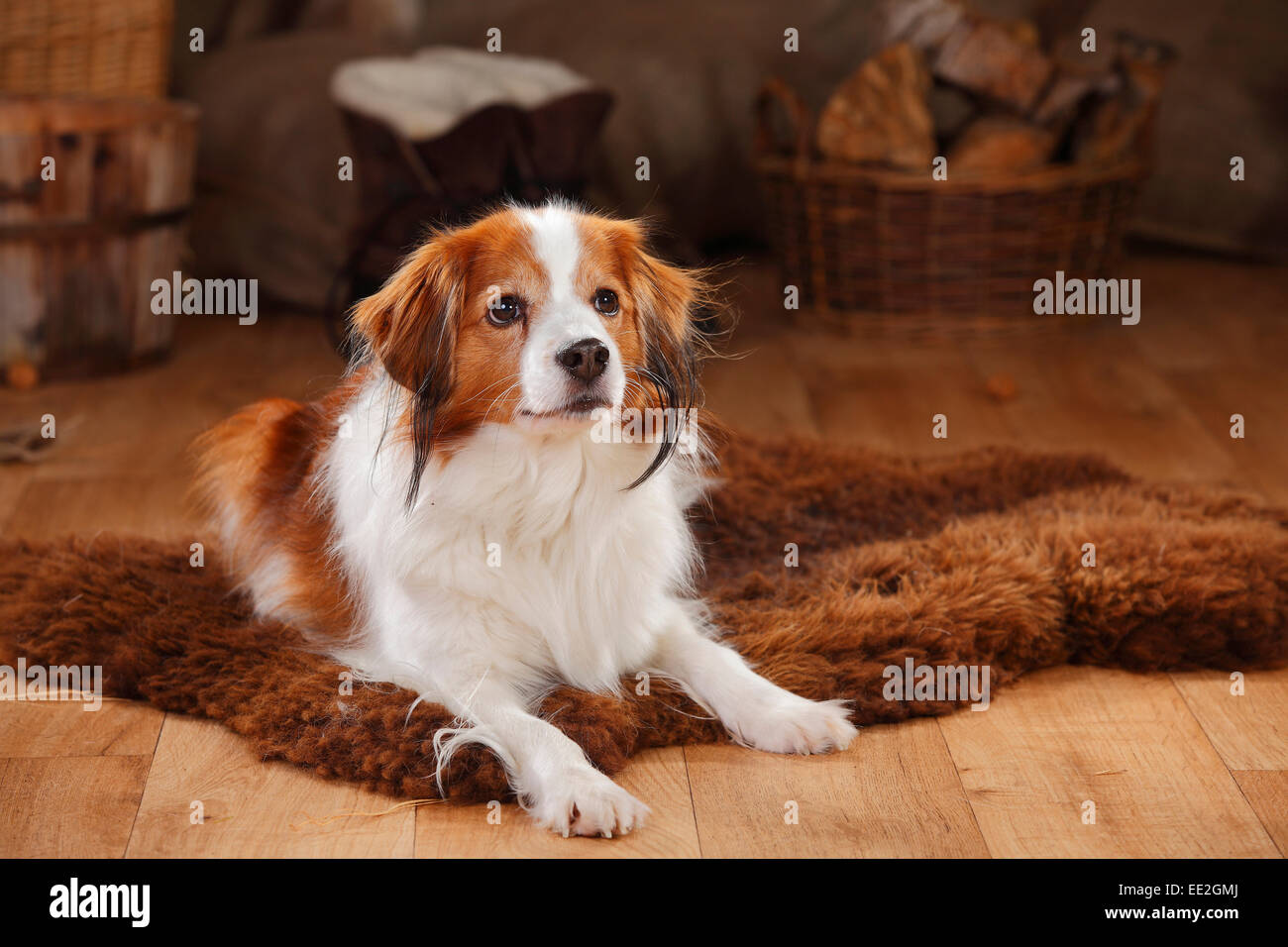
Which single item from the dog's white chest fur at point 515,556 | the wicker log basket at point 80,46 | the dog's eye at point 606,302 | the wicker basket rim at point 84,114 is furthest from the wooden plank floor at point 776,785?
the wicker log basket at point 80,46

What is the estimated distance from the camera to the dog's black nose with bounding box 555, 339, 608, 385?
1896 mm

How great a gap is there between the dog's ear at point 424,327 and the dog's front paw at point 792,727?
577 mm

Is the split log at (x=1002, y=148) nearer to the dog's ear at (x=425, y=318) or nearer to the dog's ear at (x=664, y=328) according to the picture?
the dog's ear at (x=664, y=328)

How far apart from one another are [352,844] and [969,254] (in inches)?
115

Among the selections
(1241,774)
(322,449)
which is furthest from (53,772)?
(1241,774)

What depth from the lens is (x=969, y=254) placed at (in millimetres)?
4215

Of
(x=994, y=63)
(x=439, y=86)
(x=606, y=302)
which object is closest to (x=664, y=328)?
(x=606, y=302)

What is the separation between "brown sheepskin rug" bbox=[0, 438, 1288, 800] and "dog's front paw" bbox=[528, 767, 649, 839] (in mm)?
98

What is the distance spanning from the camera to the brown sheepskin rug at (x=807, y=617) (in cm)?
206

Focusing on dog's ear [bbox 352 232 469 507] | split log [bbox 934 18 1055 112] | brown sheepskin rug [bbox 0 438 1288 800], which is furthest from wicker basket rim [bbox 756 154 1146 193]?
dog's ear [bbox 352 232 469 507]

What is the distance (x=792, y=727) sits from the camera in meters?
2.07

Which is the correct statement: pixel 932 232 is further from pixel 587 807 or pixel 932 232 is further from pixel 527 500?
pixel 587 807

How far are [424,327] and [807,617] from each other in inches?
31.3

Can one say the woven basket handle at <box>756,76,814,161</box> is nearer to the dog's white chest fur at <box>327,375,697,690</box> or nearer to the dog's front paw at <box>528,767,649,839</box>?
the dog's white chest fur at <box>327,375,697,690</box>
